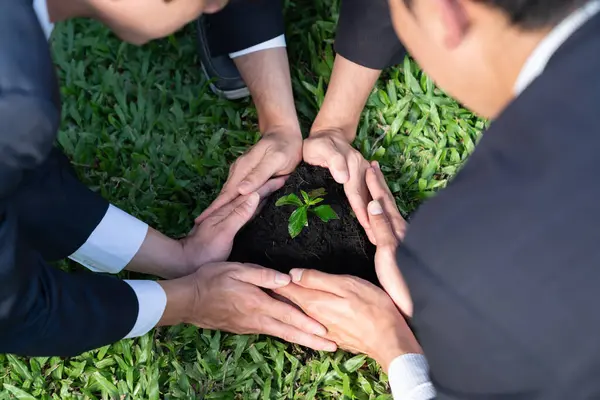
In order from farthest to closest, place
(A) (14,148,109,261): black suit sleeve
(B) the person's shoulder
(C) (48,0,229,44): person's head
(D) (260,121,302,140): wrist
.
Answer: (D) (260,121,302,140): wrist, (A) (14,148,109,261): black suit sleeve, (C) (48,0,229,44): person's head, (B) the person's shoulder

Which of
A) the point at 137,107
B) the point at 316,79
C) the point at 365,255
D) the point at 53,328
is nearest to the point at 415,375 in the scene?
the point at 365,255

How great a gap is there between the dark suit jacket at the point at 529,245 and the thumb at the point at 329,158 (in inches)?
35.1

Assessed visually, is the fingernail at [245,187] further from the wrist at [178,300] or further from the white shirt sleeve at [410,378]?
the white shirt sleeve at [410,378]

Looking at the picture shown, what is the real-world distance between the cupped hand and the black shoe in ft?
2.67

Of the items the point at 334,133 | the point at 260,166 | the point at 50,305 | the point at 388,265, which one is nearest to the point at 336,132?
the point at 334,133

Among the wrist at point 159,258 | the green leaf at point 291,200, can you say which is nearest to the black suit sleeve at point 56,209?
the wrist at point 159,258

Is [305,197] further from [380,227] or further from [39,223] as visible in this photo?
[39,223]

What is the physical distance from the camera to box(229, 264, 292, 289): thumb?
1.82 meters

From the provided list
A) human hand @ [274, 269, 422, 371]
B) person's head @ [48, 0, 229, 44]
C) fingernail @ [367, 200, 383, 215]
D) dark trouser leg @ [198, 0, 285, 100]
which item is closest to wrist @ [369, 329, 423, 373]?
human hand @ [274, 269, 422, 371]

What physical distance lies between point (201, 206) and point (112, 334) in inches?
25.3

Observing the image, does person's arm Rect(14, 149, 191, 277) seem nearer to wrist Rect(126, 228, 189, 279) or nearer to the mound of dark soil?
wrist Rect(126, 228, 189, 279)

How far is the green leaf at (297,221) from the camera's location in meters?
1.82

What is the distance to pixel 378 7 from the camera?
6.33 feet

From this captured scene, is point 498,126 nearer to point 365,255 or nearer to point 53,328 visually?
point 365,255
